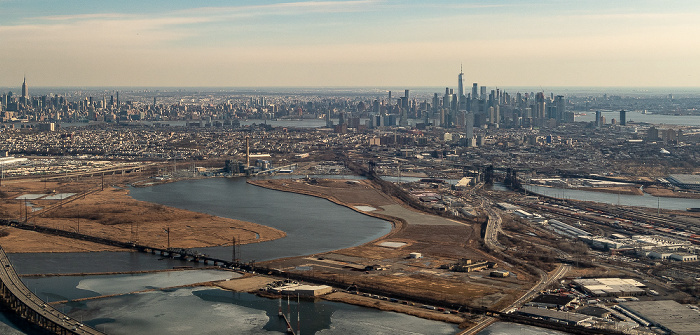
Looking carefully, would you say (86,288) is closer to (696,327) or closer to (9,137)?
(696,327)

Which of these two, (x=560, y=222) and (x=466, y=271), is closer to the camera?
(x=466, y=271)

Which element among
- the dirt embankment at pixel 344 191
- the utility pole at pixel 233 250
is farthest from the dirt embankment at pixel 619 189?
the utility pole at pixel 233 250

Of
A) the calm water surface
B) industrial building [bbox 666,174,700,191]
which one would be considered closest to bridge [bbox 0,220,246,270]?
the calm water surface

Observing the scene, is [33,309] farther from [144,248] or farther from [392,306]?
[144,248]

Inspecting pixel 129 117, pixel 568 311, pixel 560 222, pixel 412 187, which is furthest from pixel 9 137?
pixel 568 311

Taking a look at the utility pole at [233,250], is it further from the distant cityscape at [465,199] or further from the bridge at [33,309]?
the bridge at [33,309]
